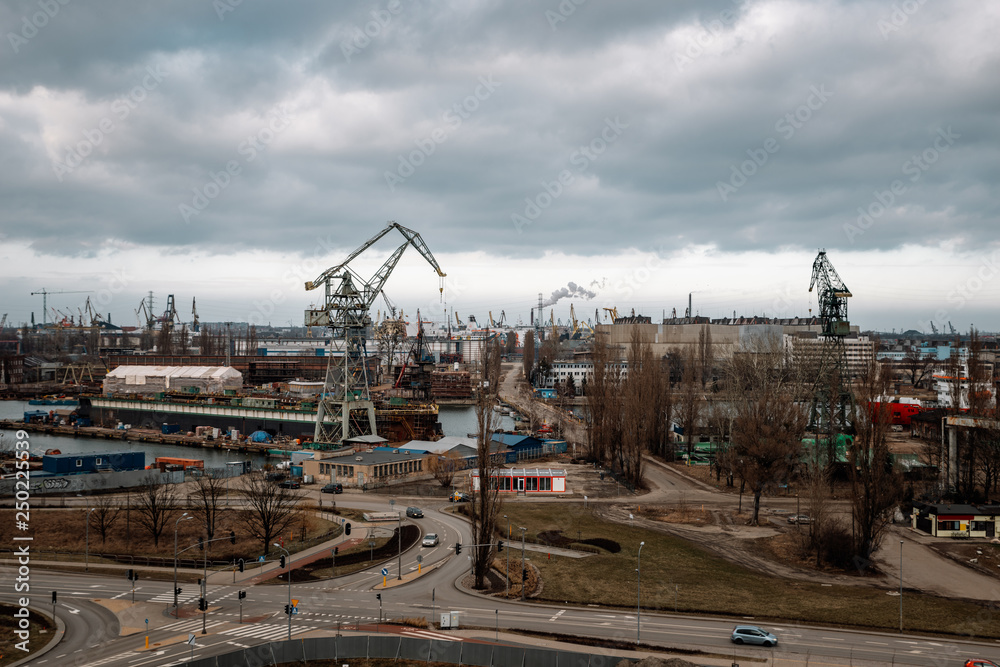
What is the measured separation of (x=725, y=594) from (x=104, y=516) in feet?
Answer: 92.9

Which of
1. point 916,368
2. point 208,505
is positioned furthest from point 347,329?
point 916,368

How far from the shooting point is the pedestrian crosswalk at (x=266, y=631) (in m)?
21.2

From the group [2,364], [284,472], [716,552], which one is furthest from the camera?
[2,364]

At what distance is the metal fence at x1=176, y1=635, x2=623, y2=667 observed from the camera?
1861 cm

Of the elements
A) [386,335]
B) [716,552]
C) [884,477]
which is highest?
[386,335]

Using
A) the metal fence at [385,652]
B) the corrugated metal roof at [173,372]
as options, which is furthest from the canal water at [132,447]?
the metal fence at [385,652]

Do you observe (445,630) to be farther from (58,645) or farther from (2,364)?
(2,364)

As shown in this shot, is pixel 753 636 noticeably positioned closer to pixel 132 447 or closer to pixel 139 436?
pixel 132 447

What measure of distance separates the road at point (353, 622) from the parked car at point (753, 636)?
0.30m

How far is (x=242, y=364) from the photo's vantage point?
451 ft

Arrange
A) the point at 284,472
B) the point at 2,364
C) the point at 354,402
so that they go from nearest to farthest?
the point at 284,472 → the point at 354,402 → the point at 2,364

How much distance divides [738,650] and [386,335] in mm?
122485

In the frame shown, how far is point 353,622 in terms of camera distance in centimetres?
2236

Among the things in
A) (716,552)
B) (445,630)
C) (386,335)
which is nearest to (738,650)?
(445,630)
